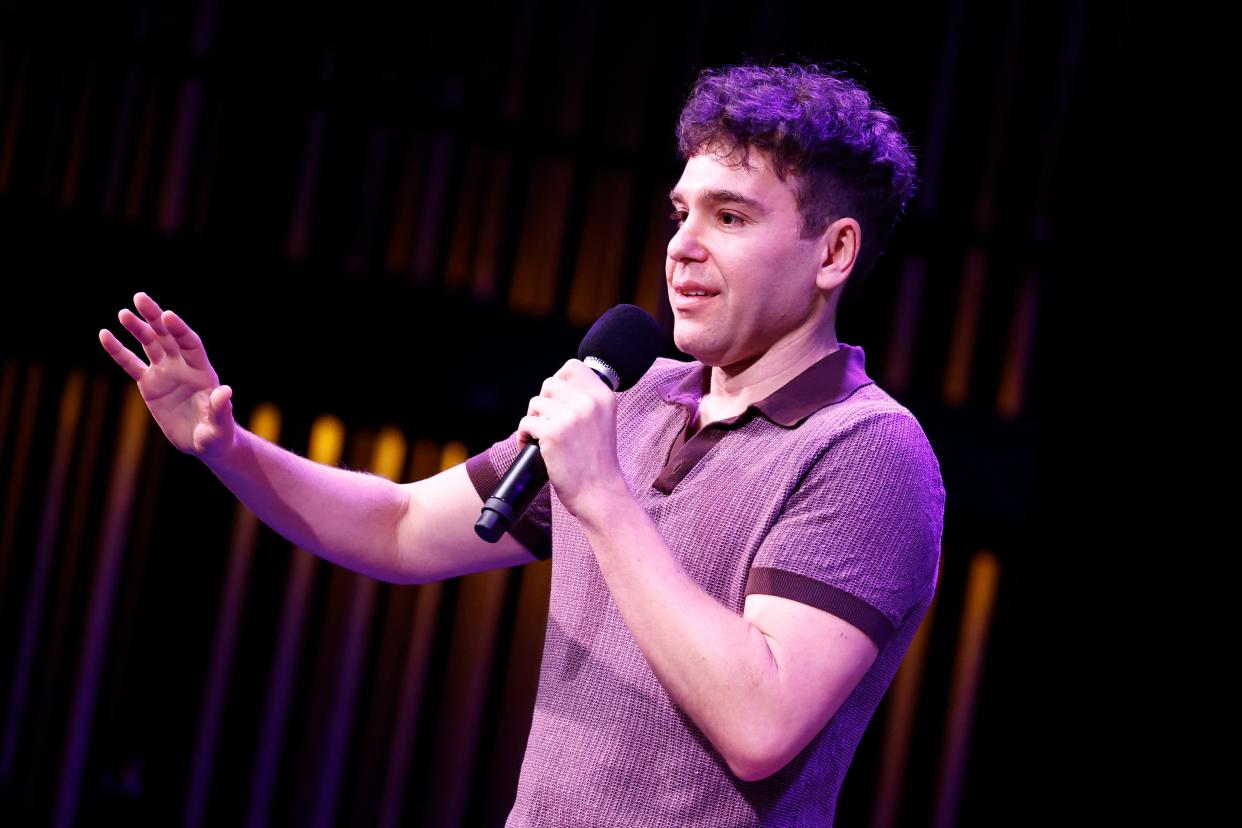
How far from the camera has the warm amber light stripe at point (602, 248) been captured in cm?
292

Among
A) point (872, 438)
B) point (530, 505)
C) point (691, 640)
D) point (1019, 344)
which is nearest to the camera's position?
point (691, 640)

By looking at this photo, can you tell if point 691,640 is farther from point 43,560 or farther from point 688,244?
point 43,560

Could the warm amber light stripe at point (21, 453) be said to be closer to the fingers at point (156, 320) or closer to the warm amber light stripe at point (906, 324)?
the fingers at point (156, 320)

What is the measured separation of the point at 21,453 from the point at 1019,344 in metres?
2.54

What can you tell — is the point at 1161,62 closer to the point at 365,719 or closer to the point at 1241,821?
the point at 1241,821

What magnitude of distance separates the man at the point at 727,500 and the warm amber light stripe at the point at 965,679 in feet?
5.29

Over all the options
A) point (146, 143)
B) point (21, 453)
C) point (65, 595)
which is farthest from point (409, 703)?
point (146, 143)

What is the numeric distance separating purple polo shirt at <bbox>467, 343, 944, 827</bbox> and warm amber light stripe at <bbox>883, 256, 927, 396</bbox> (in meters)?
1.58

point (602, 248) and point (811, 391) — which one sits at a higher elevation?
point (602, 248)

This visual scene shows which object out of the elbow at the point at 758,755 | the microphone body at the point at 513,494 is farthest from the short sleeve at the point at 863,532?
the microphone body at the point at 513,494

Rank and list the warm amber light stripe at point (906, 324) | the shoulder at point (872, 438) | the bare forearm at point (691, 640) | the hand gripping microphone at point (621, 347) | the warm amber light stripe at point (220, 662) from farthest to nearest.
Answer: the warm amber light stripe at point (906, 324) < the warm amber light stripe at point (220, 662) < the hand gripping microphone at point (621, 347) < the shoulder at point (872, 438) < the bare forearm at point (691, 640)

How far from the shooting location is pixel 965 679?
2.95 meters

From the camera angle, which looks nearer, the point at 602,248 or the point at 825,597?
the point at 825,597

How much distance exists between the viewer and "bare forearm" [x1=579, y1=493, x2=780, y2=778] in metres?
1.13
